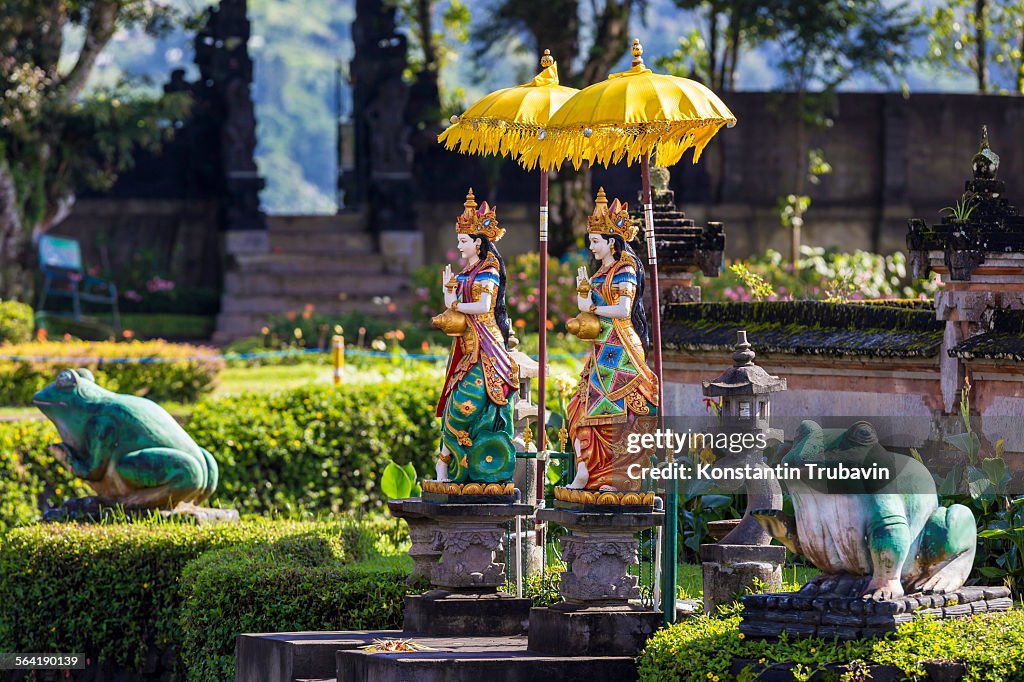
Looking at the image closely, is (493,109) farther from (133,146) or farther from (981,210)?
(133,146)

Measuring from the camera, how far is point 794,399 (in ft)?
45.3

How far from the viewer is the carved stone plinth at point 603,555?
33.6 feet

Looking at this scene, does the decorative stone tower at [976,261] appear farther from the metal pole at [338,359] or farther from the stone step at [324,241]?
the stone step at [324,241]

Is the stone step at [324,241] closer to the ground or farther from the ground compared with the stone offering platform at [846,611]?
farther from the ground

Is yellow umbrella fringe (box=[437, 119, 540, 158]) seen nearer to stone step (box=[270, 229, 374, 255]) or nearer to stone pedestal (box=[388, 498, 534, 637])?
stone pedestal (box=[388, 498, 534, 637])

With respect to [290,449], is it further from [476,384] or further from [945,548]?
Result: [945,548]

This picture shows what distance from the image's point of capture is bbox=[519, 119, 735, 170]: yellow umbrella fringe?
11.0 m

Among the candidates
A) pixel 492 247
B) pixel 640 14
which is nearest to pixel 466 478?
pixel 492 247

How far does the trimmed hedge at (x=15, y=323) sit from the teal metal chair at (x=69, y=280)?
324 centimetres

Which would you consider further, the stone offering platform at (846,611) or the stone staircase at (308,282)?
the stone staircase at (308,282)

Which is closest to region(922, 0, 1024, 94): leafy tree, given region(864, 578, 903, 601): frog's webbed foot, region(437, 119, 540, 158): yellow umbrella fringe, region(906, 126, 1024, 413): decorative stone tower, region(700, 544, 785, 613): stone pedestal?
region(906, 126, 1024, 413): decorative stone tower

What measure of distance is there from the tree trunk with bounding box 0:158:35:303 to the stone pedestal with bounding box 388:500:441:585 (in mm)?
15433

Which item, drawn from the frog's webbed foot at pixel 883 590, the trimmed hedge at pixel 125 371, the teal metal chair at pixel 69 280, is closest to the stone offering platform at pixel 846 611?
the frog's webbed foot at pixel 883 590

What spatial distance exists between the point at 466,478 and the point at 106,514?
428cm
